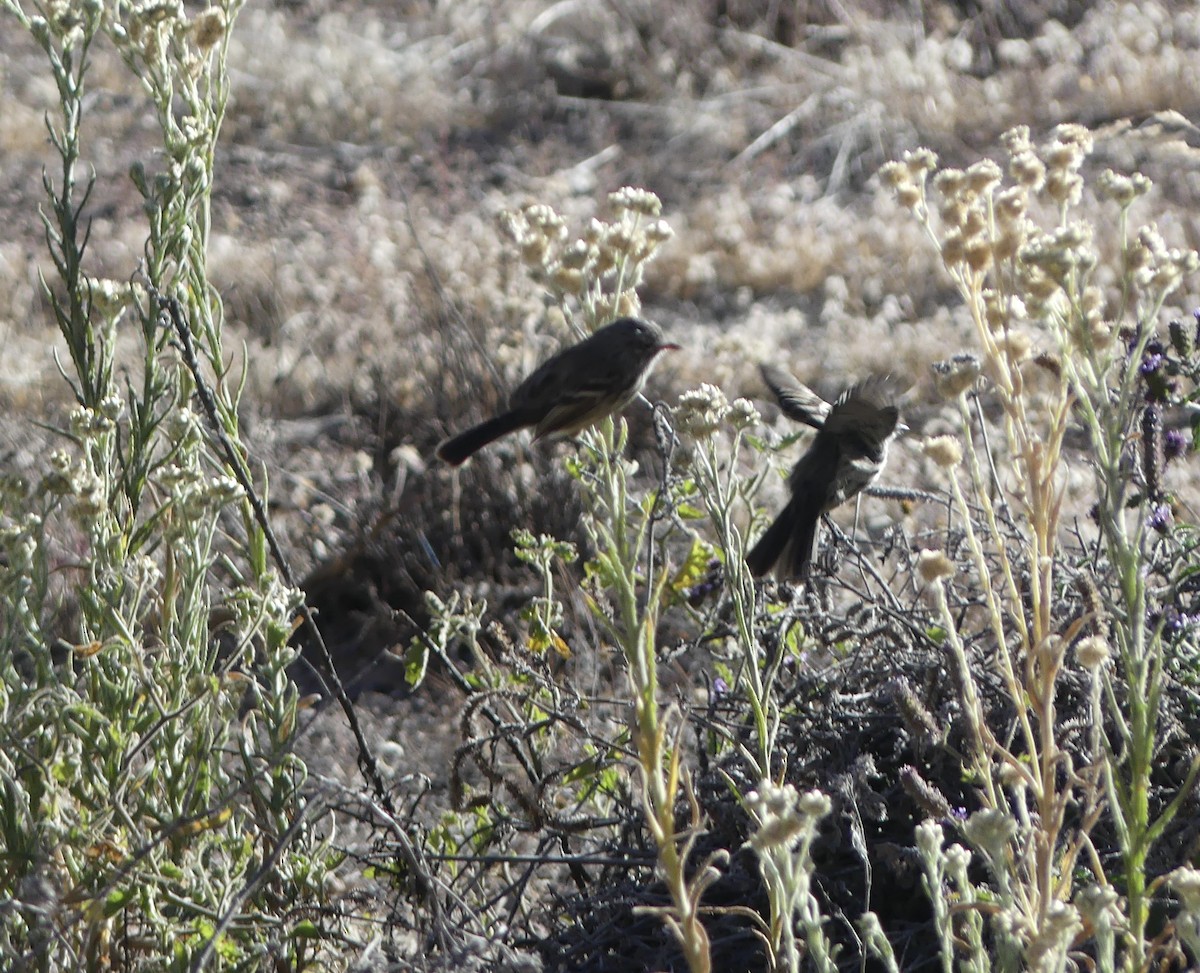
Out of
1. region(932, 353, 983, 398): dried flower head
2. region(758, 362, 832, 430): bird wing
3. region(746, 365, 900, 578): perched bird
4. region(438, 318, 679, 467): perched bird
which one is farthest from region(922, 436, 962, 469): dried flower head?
region(758, 362, 832, 430): bird wing

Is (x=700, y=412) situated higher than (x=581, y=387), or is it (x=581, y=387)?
(x=700, y=412)

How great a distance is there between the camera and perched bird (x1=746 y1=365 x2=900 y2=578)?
3.40m

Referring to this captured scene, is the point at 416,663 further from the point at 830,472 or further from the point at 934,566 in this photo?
the point at 934,566

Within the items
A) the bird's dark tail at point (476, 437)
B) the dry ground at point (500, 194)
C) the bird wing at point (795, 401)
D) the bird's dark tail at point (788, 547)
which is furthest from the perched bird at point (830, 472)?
the dry ground at point (500, 194)

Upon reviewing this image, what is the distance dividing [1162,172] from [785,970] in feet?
23.4

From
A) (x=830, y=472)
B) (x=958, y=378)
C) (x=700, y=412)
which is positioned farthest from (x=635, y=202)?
(x=830, y=472)

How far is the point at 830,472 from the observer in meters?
3.53

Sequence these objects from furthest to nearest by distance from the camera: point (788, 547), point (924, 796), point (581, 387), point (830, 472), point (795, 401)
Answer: point (795, 401), point (830, 472), point (788, 547), point (581, 387), point (924, 796)

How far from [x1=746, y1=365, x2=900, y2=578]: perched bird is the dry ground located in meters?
1.53

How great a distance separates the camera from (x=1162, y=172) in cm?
830

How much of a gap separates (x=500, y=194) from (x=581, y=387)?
6503mm

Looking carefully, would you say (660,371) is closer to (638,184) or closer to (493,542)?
(493,542)

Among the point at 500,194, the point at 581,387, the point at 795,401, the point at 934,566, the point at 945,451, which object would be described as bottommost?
the point at 500,194

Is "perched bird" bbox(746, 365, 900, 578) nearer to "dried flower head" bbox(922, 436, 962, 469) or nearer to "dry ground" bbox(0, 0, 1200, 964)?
"dried flower head" bbox(922, 436, 962, 469)
